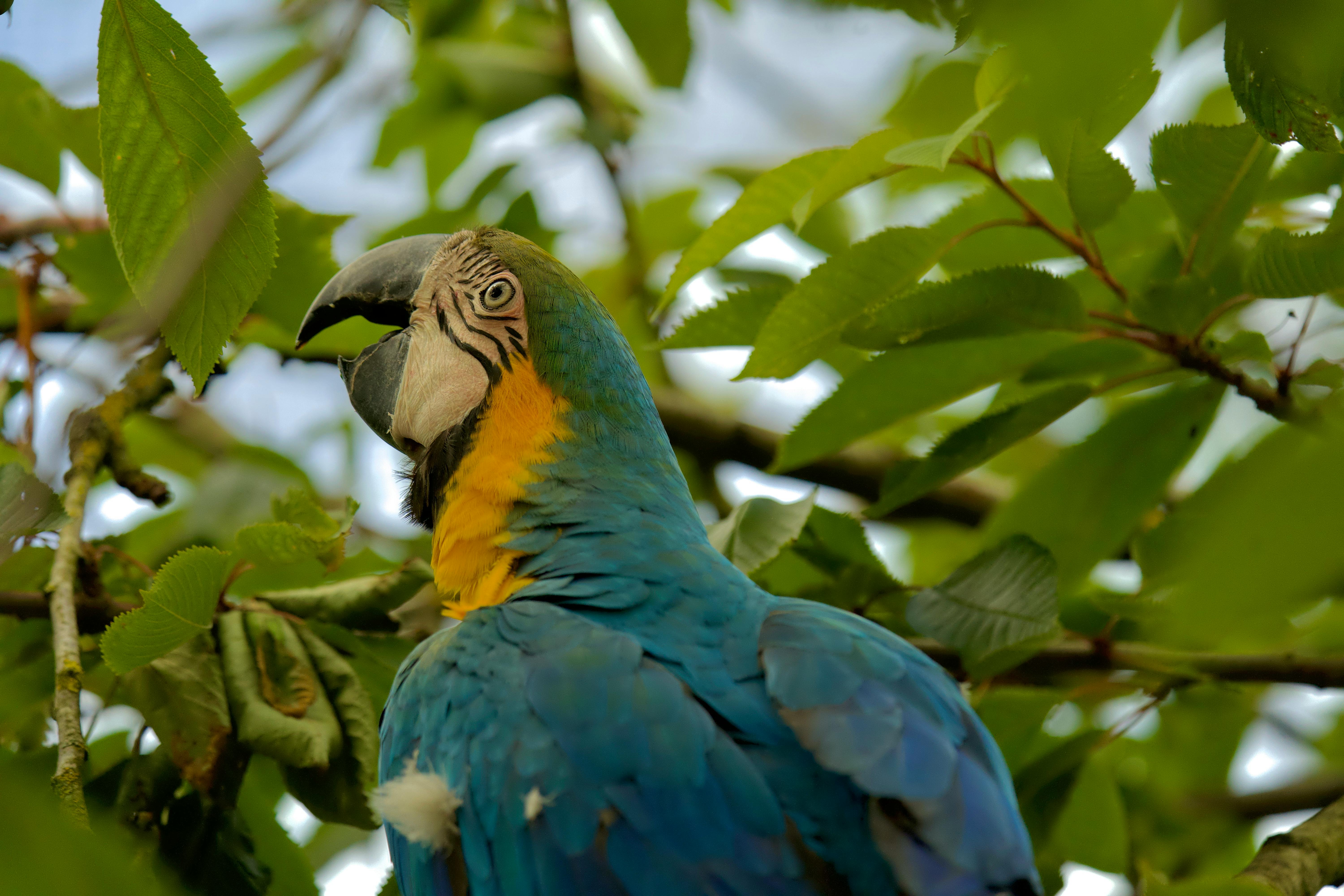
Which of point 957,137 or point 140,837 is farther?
point 140,837

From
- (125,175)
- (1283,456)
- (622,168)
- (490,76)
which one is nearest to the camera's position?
(1283,456)

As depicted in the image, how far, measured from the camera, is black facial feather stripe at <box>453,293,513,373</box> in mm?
2574

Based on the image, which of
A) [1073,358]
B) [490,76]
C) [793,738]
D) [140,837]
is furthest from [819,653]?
[490,76]

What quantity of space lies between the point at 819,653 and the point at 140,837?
1.48 metres

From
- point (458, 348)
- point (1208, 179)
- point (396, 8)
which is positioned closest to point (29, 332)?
point (458, 348)

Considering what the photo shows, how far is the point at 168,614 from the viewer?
6.32 ft

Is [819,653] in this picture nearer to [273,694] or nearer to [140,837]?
[273,694]

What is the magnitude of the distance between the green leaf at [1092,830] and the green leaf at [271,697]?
5.88 feet

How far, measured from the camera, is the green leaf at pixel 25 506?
6.57 feet

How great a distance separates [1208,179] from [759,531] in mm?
1172

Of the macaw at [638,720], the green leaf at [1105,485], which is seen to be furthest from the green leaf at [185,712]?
the green leaf at [1105,485]

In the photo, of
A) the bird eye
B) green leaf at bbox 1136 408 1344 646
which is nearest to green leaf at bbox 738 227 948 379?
the bird eye

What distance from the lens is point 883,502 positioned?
2553 mm

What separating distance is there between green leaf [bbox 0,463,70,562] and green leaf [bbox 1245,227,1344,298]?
2.36 m
